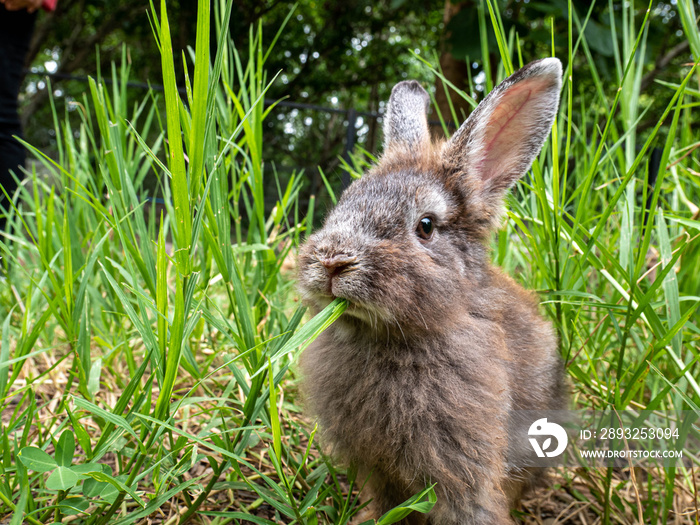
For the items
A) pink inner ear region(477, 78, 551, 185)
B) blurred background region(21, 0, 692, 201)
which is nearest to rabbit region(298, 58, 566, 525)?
pink inner ear region(477, 78, 551, 185)

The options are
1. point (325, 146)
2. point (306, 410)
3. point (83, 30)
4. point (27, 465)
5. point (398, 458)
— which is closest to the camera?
point (27, 465)

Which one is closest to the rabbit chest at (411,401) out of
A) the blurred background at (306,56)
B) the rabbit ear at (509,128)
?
the rabbit ear at (509,128)

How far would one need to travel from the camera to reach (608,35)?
5656mm

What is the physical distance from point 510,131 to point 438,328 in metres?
0.79

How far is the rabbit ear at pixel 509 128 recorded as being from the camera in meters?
1.71

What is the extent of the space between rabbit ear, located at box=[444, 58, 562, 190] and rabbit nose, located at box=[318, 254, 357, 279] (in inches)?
24.2

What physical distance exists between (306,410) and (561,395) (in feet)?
3.13

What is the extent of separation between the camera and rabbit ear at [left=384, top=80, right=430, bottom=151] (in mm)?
2156

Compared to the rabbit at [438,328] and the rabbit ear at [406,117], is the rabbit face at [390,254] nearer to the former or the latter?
the rabbit at [438,328]

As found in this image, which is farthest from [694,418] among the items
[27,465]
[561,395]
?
[27,465]

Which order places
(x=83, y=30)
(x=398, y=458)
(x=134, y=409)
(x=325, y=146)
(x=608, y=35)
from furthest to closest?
1. (x=83, y=30)
2. (x=325, y=146)
3. (x=608, y=35)
4. (x=398, y=458)
5. (x=134, y=409)

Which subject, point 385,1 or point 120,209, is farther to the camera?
point 385,1

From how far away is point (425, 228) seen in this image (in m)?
1.69

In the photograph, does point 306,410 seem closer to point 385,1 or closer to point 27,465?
point 27,465
